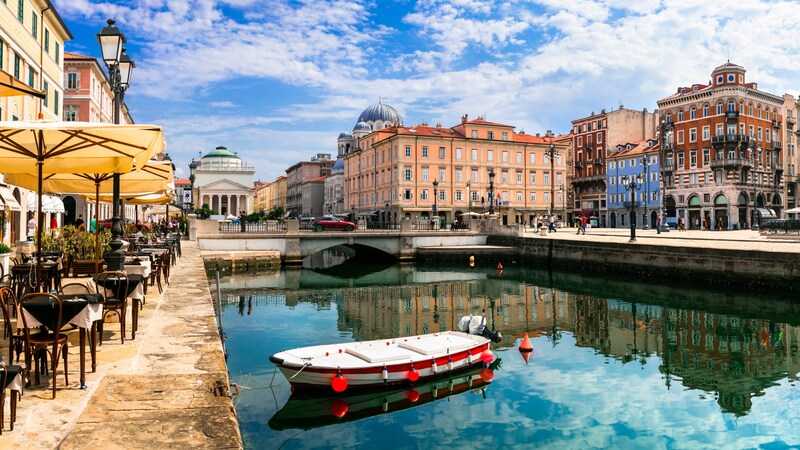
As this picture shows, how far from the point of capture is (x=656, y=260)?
32.3 metres

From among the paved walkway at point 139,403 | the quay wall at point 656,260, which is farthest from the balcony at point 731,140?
the paved walkway at point 139,403

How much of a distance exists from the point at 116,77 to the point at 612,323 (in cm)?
1832

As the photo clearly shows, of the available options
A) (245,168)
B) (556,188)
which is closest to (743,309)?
(556,188)

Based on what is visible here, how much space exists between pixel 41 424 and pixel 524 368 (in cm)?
1181

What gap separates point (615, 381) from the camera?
45.0ft

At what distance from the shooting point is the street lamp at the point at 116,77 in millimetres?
9914

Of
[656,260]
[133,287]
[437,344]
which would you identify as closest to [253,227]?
[656,260]

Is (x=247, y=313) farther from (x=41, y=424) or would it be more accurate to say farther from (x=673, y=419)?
(x=41, y=424)

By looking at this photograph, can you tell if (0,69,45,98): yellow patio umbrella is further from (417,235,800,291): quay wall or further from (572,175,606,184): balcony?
(572,175,606,184): balcony

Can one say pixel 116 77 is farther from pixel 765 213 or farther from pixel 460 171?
pixel 765 213

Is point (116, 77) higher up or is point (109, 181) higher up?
point (116, 77)

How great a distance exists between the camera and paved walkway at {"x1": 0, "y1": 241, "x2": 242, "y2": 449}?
4828 mm

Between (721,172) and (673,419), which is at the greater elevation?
(721,172)

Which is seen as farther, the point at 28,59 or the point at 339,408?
the point at 28,59
